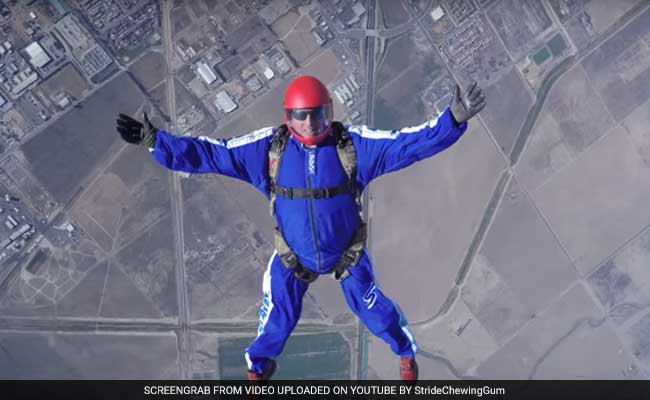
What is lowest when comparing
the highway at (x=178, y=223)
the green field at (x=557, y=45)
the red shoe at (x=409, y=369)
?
the red shoe at (x=409, y=369)

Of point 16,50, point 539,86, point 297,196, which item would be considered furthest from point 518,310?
point 16,50

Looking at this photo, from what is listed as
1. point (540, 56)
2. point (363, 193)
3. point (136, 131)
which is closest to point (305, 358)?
point (363, 193)

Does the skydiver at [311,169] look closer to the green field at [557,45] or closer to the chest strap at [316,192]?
the chest strap at [316,192]

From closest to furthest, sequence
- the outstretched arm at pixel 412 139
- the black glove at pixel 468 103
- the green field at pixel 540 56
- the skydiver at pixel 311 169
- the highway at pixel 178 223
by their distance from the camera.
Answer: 1. the black glove at pixel 468 103
2. the outstretched arm at pixel 412 139
3. the skydiver at pixel 311 169
4. the highway at pixel 178 223
5. the green field at pixel 540 56

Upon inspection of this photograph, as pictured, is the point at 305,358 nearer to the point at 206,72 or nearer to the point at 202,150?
the point at 206,72

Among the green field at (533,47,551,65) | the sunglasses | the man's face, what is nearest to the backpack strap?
the man's face

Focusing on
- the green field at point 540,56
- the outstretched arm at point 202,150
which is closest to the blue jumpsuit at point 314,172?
the outstretched arm at point 202,150
